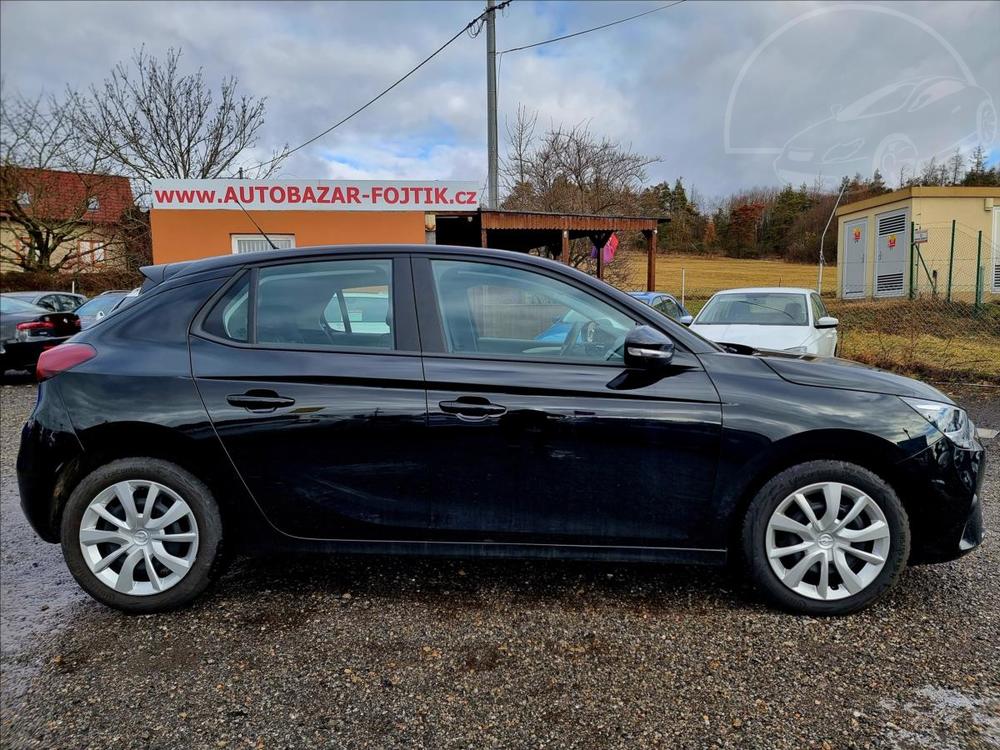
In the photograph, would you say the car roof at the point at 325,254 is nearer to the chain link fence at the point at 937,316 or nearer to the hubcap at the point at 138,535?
the hubcap at the point at 138,535

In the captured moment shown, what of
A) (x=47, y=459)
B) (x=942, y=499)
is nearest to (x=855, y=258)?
(x=942, y=499)

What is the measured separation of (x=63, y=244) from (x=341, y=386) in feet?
91.7

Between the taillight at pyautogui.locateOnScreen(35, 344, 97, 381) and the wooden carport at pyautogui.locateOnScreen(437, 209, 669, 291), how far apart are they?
37.0 ft

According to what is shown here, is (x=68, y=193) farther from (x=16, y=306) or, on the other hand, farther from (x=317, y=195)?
(x=16, y=306)

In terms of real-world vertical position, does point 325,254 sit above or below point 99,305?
above

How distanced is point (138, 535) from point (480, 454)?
1.54 m

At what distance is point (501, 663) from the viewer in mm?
2451

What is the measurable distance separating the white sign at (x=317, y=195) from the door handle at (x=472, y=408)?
11.6 metres

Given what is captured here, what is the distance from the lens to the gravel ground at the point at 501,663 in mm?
2088

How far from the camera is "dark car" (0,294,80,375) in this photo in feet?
32.1

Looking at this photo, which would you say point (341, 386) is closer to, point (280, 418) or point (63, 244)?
point (280, 418)

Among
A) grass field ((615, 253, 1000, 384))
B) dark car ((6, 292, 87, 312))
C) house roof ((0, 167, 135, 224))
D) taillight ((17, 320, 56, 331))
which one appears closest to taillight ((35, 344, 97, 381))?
taillight ((17, 320, 56, 331))

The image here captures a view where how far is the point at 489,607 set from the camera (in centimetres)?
287

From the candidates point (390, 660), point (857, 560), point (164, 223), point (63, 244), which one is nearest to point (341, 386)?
point (390, 660)
